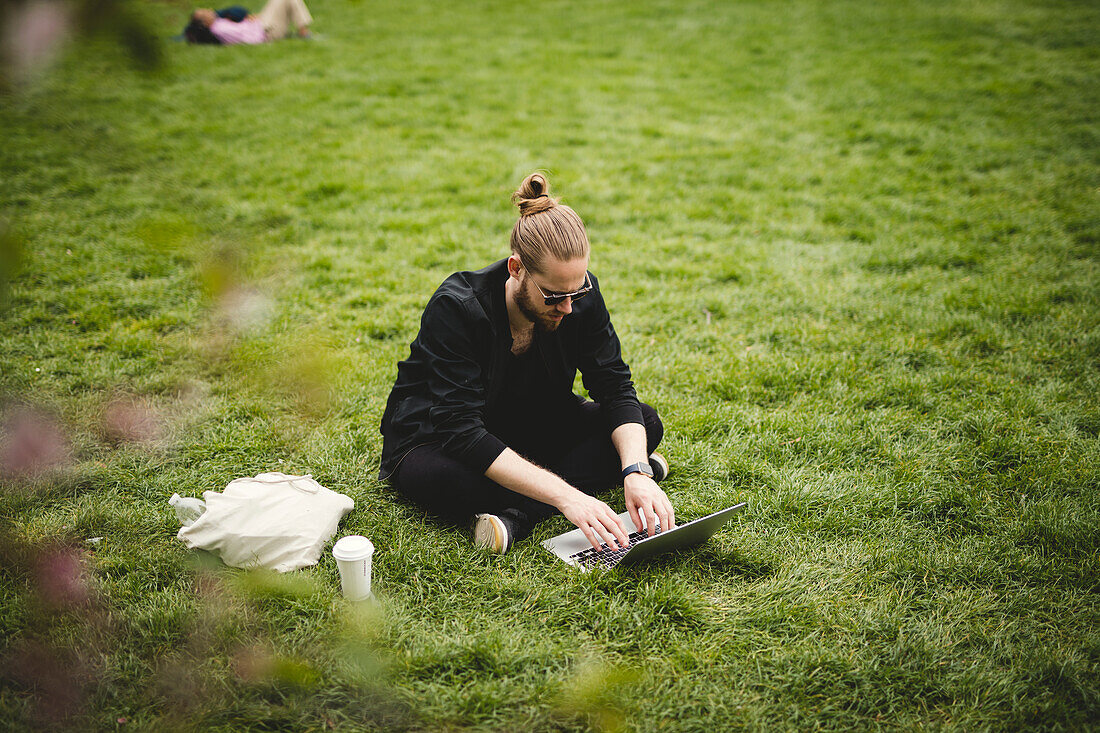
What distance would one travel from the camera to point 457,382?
8.46 feet

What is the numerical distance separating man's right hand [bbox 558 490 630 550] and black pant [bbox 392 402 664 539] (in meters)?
0.37

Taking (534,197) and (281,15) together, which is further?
(281,15)

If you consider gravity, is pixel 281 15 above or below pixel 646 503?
above

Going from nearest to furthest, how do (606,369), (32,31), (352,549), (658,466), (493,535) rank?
1. (32,31)
2. (352,549)
3. (493,535)
4. (606,369)
5. (658,466)

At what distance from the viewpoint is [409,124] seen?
7.85 metres

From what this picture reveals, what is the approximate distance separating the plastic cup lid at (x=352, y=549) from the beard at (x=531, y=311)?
100 cm

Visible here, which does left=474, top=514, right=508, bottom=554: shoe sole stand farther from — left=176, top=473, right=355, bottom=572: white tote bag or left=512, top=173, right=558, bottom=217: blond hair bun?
left=512, top=173, right=558, bottom=217: blond hair bun

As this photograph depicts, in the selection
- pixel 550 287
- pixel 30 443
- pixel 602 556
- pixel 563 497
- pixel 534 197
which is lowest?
pixel 602 556

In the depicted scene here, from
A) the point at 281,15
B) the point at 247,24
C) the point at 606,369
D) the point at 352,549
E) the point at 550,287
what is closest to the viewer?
the point at 352,549

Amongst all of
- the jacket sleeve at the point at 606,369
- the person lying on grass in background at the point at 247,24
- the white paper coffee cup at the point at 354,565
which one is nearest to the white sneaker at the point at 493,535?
the white paper coffee cup at the point at 354,565

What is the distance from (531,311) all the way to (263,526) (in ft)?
4.08

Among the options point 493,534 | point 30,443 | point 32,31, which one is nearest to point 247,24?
point 30,443

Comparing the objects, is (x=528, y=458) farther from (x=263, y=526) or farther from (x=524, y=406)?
(x=263, y=526)

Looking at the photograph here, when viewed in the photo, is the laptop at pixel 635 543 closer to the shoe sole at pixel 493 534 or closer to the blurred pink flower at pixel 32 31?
the shoe sole at pixel 493 534
